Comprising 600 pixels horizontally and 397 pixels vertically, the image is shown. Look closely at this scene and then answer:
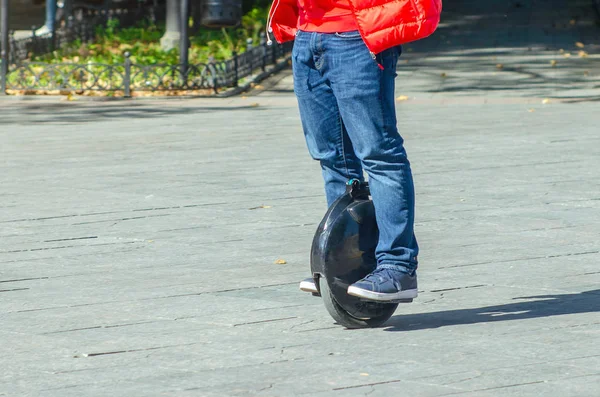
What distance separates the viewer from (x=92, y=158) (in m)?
10.1

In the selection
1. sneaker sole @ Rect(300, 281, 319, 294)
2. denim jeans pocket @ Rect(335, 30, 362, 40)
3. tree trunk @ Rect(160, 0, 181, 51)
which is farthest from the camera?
tree trunk @ Rect(160, 0, 181, 51)

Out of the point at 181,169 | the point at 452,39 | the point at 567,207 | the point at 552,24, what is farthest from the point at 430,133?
the point at 552,24

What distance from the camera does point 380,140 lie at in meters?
4.39

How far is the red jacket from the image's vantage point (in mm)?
4180

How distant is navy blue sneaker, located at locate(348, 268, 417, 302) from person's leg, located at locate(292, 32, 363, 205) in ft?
1.31

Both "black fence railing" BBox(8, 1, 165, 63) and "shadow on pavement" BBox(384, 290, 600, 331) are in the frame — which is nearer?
"shadow on pavement" BBox(384, 290, 600, 331)

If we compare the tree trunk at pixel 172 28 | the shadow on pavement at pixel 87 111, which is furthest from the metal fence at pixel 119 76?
the tree trunk at pixel 172 28

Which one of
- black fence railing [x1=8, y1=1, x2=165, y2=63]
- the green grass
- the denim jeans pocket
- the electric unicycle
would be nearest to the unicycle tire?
the electric unicycle

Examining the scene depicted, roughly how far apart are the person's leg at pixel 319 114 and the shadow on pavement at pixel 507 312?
2.05ft

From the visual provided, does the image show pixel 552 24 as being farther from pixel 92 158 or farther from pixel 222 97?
pixel 92 158

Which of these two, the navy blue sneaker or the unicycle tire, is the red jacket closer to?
the navy blue sneaker

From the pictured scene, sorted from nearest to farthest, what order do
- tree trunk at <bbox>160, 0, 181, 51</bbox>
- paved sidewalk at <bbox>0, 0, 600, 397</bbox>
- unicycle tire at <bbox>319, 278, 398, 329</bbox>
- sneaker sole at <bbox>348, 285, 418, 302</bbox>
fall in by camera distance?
paved sidewalk at <bbox>0, 0, 600, 397</bbox>
sneaker sole at <bbox>348, 285, 418, 302</bbox>
unicycle tire at <bbox>319, 278, 398, 329</bbox>
tree trunk at <bbox>160, 0, 181, 51</bbox>

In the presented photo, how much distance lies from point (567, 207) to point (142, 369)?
158 inches

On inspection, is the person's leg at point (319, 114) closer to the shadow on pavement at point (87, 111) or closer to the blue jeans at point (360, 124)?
the blue jeans at point (360, 124)
